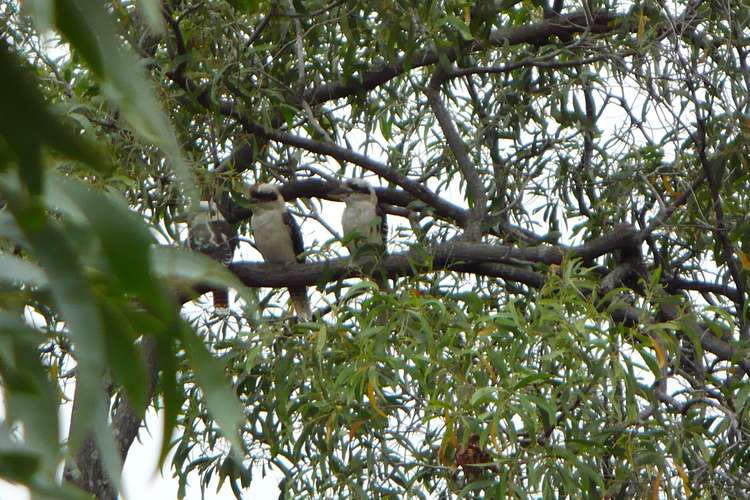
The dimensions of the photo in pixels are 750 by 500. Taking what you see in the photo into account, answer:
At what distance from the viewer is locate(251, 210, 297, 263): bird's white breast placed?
17.0 feet

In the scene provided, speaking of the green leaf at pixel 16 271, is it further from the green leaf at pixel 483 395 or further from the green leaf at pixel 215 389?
the green leaf at pixel 483 395

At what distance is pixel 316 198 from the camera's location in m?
5.32

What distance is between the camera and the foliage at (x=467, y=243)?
3.08 m

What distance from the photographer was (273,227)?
17.3ft

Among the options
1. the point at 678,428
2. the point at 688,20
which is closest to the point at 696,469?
A: the point at 678,428

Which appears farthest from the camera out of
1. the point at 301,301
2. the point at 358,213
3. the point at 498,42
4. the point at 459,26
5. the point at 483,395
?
the point at 358,213

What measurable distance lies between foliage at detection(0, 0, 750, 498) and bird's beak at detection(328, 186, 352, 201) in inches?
3.5

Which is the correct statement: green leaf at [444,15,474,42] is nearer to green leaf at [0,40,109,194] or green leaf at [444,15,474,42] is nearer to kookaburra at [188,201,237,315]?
kookaburra at [188,201,237,315]

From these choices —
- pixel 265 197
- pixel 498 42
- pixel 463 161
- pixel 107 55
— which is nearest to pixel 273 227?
pixel 265 197

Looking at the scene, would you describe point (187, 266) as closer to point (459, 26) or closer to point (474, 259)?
point (459, 26)

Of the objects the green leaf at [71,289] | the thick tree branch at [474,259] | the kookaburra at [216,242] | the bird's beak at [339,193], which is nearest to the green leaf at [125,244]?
the green leaf at [71,289]

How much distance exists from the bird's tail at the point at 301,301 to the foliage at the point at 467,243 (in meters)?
0.08

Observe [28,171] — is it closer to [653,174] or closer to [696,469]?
[696,469]

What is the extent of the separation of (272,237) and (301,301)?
0.74 metres
